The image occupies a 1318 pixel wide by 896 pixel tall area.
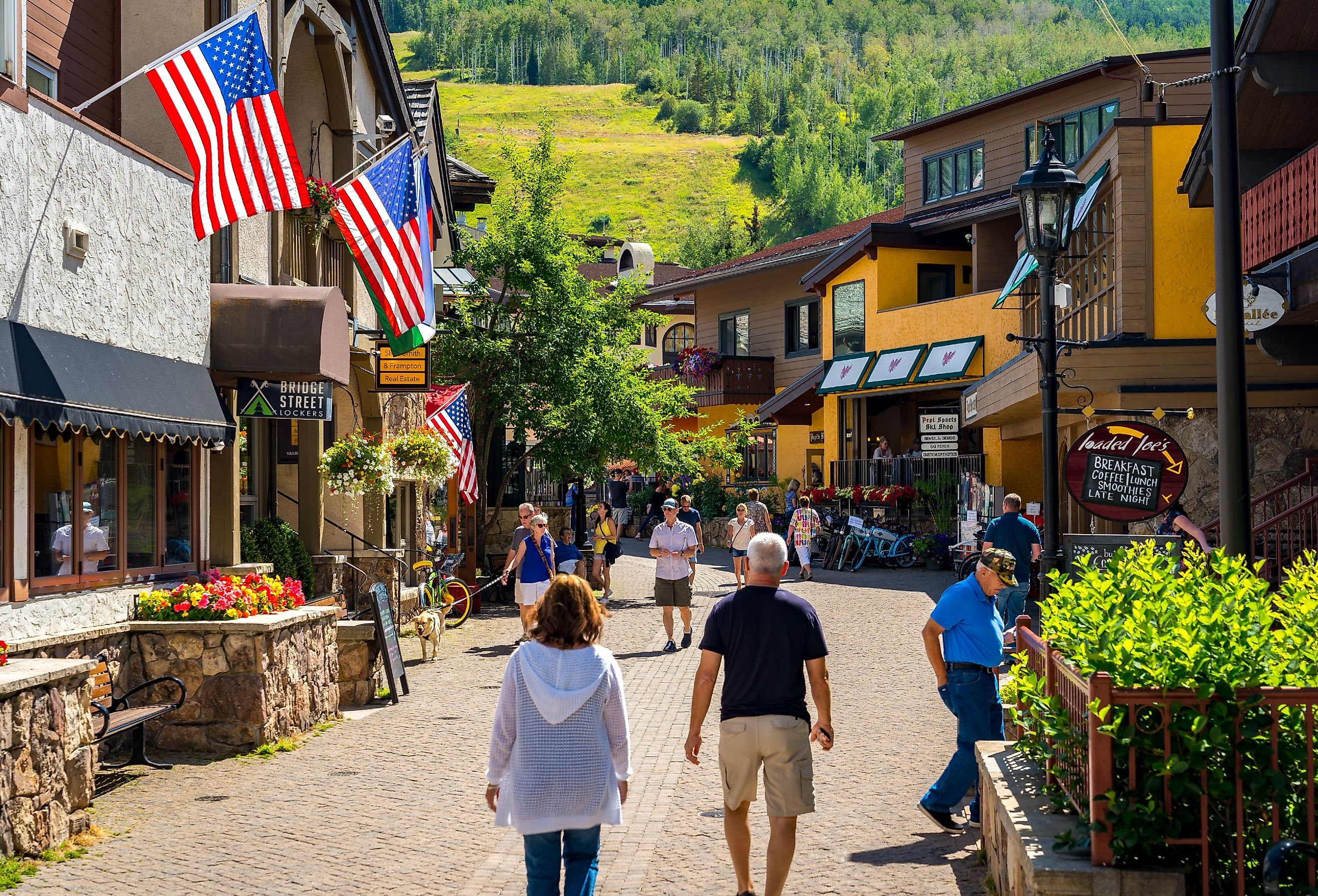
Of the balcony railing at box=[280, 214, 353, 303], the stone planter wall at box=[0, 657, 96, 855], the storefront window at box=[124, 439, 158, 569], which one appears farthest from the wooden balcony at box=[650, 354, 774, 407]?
the stone planter wall at box=[0, 657, 96, 855]

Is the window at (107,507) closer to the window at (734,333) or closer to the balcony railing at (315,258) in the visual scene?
the balcony railing at (315,258)

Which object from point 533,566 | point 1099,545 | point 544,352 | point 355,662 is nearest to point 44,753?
point 355,662

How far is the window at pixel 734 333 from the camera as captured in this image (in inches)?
1858

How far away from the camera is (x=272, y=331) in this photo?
12891mm

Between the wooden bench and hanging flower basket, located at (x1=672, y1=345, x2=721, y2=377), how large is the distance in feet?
114

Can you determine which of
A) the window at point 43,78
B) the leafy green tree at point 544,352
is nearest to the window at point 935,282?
the leafy green tree at point 544,352

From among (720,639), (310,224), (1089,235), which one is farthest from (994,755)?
(1089,235)

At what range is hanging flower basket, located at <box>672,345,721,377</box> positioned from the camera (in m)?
44.8

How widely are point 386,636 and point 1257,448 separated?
11038 millimetres

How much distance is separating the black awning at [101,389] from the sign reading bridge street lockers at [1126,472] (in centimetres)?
751

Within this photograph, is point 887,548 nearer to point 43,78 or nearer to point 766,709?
point 43,78

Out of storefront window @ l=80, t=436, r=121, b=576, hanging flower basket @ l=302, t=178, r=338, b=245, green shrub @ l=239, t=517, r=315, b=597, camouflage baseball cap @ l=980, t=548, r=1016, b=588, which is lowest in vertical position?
green shrub @ l=239, t=517, r=315, b=597

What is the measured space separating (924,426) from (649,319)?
7720 mm

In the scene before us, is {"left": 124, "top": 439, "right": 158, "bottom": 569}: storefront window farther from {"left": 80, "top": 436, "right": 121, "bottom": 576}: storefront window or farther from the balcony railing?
the balcony railing
